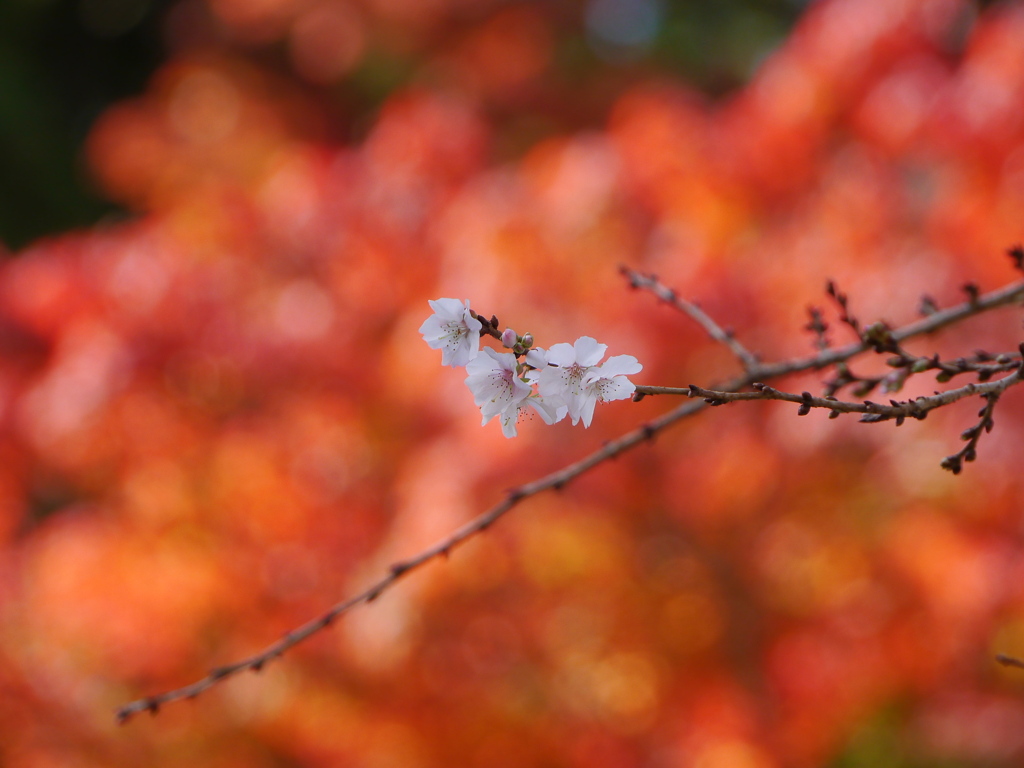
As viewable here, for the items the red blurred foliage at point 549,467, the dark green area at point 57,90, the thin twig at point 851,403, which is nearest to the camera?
the thin twig at point 851,403

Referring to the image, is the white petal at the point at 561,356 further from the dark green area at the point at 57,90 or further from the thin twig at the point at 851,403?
the dark green area at the point at 57,90

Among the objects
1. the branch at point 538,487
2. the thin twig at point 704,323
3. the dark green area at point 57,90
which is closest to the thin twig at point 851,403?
the branch at point 538,487

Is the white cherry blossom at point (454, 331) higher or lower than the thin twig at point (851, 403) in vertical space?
higher

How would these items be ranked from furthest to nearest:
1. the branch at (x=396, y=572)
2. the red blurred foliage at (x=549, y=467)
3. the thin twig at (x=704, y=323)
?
the red blurred foliage at (x=549, y=467) → the thin twig at (x=704, y=323) → the branch at (x=396, y=572)

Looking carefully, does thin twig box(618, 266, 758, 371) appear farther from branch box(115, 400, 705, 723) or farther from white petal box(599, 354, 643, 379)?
white petal box(599, 354, 643, 379)

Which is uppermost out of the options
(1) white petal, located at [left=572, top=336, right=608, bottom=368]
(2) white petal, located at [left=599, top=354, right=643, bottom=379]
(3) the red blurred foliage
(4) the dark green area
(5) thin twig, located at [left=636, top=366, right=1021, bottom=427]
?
(4) the dark green area

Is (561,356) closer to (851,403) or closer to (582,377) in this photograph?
(582,377)

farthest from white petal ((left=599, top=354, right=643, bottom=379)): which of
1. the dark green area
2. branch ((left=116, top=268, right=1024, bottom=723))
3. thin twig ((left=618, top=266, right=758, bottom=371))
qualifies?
the dark green area
